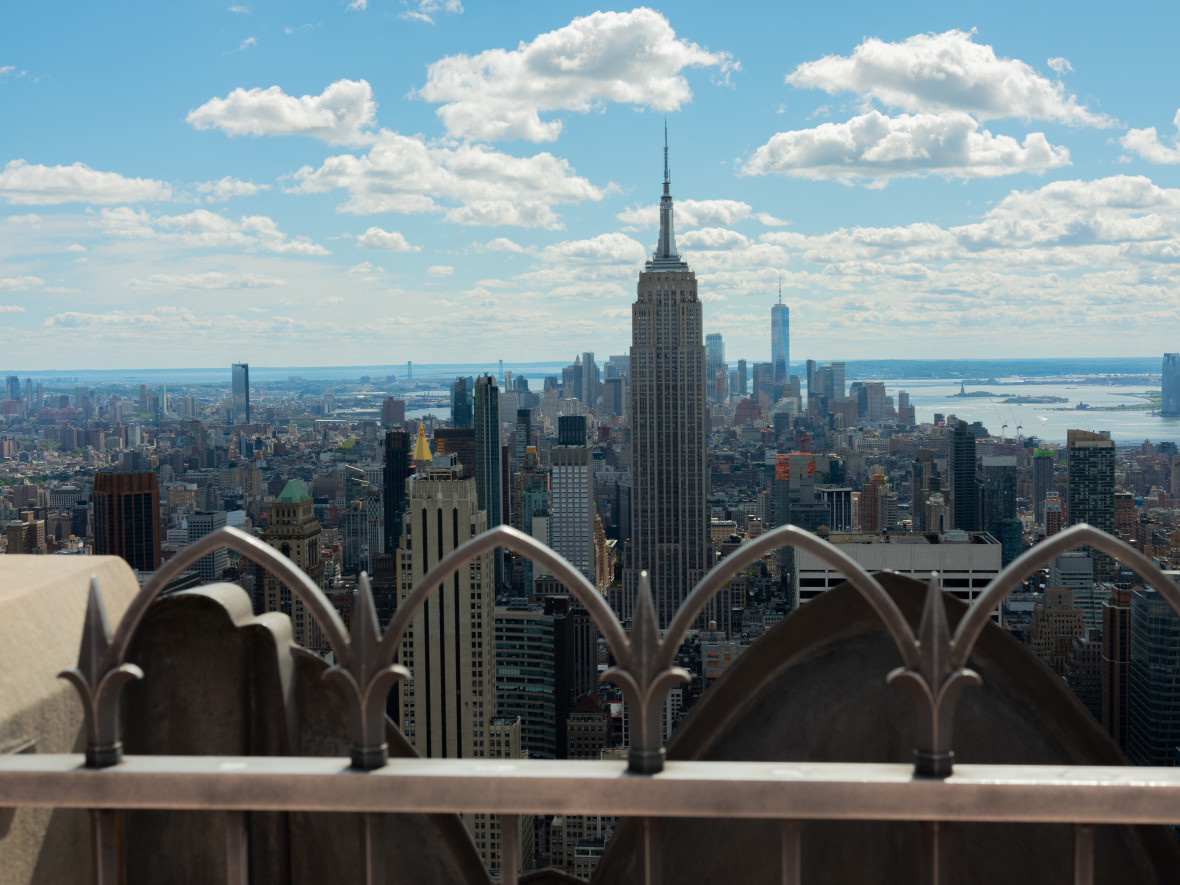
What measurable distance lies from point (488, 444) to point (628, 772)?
172 meters

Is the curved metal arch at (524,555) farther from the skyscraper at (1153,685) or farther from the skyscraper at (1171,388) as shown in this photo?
the skyscraper at (1171,388)

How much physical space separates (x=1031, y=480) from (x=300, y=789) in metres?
162

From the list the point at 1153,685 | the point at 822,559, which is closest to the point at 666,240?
the point at 1153,685

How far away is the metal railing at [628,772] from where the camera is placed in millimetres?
2113

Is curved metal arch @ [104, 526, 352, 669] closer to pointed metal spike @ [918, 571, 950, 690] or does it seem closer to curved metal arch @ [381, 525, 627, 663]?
curved metal arch @ [381, 525, 627, 663]

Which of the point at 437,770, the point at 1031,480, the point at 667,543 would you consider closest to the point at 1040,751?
the point at 437,770

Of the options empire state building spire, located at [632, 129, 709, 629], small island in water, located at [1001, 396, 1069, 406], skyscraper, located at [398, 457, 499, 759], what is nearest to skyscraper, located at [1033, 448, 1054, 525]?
small island in water, located at [1001, 396, 1069, 406]

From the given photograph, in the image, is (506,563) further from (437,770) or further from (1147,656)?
(437,770)

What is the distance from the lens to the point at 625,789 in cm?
216

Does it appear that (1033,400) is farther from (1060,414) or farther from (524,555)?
(524,555)

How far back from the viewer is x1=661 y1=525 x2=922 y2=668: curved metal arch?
2.14 meters

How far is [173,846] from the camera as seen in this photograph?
280 cm

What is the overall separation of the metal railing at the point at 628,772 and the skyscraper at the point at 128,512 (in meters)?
121

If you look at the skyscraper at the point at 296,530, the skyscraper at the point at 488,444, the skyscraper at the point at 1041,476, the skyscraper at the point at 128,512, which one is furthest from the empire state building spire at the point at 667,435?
the skyscraper at the point at 128,512
